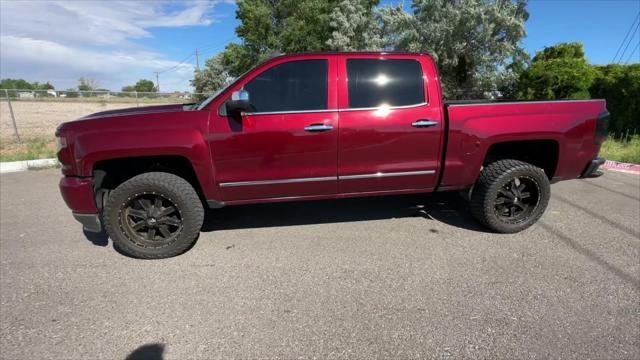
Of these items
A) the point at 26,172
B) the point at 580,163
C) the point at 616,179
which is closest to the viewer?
the point at 580,163

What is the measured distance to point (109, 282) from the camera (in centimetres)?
303

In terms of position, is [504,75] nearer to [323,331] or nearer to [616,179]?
[616,179]

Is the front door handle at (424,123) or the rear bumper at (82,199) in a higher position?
the front door handle at (424,123)

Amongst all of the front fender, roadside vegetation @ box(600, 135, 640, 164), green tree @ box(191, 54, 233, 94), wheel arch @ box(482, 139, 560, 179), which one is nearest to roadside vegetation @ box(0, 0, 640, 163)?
roadside vegetation @ box(600, 135, 640, 164)

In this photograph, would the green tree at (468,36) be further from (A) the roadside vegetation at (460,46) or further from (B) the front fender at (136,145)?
(B) the front fender at (136,145)

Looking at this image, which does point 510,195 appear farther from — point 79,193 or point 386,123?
point 79,193

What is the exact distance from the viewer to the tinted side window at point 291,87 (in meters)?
3.34

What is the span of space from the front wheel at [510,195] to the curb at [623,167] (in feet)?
13.0

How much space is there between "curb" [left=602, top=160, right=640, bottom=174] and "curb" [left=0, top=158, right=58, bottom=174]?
11381 mm

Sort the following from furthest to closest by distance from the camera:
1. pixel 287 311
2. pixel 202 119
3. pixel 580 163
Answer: pixel 580 163 → pixel 202 119 → pixel 287 311

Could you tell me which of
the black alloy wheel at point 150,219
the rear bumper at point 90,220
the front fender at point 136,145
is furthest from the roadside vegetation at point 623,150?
the rear bumper at point 90,220

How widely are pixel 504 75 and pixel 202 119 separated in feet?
46.2

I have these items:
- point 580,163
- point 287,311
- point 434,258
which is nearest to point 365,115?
point 434,258

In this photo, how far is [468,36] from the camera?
14047 millimetres
